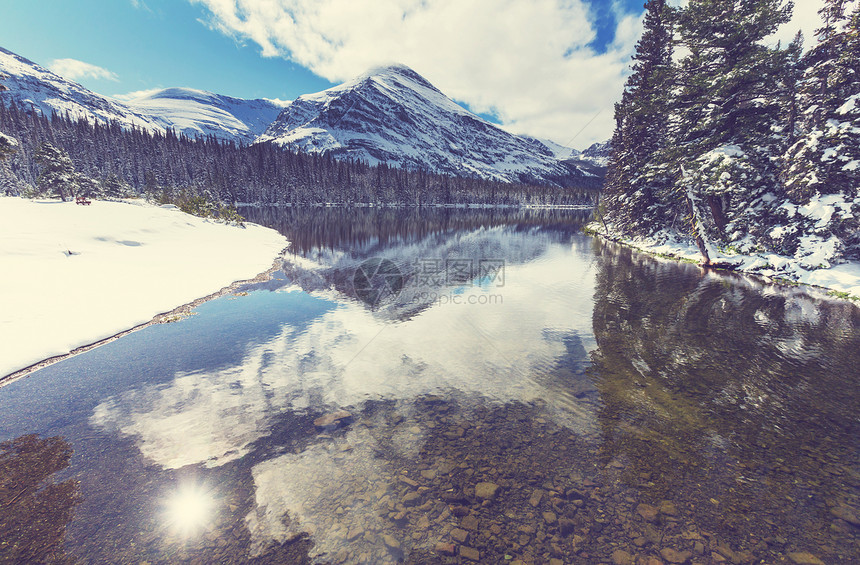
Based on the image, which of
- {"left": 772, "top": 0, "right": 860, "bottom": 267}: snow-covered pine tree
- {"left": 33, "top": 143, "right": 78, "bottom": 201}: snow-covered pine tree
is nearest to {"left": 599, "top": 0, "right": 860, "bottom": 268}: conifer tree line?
{"left": 772, "top": 0, "right": 860, "bottom": 267}: snow-covered pine tree

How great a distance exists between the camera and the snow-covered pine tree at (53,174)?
33.8m

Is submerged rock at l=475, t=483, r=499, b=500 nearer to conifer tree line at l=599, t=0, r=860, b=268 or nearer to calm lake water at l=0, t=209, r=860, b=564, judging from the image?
calm lake water at l=0, t=209, r=860, b=564

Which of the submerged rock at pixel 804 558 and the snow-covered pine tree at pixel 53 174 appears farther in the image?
the snow-covered pine tree at pixel 53 174

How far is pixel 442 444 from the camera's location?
23.2 ft

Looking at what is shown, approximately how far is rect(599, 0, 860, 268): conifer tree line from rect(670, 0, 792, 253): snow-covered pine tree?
81mm

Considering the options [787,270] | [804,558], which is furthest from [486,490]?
[787,270]

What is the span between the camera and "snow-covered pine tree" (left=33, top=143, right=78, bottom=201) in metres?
33.8

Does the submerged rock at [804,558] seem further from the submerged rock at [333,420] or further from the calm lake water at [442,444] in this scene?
the submerged rock at [333,420]

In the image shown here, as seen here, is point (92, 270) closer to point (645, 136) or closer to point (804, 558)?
point (804, 558)

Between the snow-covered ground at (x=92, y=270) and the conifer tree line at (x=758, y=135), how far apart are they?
36.0 meters

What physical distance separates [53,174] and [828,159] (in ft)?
218

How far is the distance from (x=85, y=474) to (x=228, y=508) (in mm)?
2982

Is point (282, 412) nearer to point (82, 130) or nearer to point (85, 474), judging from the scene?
point (85, 474)

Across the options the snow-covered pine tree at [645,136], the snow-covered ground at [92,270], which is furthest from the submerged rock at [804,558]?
the snow-covered pine tree at [645,136]
